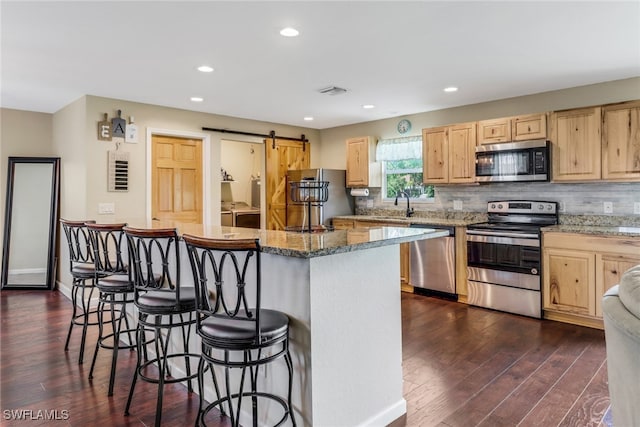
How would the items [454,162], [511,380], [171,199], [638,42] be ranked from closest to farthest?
[511,380], [638,42], [454,162], [171,199]

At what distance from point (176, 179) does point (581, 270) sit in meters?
4.80

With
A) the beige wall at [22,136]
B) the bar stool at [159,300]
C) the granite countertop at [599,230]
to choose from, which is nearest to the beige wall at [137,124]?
the beige wall at [22,136]

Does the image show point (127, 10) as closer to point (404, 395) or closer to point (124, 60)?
point (124, 60)

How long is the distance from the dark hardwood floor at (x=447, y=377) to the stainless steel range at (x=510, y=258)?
242mm

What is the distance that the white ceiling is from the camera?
2531 mm

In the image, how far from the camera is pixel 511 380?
2.69 metres

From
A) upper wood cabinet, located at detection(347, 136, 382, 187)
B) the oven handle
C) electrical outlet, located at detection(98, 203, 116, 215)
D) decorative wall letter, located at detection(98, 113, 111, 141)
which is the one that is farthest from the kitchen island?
upper wood cabinet, located at detection(347, 136, 382, 187)

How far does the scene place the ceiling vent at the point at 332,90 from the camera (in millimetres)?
4299

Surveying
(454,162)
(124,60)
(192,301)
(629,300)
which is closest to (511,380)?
(629,300)

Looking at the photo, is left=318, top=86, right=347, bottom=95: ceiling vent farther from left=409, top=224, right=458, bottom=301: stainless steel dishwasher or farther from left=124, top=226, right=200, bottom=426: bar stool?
left=124, top=226, right=200, bottom=426: bar stool

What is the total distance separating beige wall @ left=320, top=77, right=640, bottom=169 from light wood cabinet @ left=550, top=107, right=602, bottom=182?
304 mm

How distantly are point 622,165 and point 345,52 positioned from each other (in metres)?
2.81

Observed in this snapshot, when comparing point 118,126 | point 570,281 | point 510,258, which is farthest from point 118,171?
point 570,281

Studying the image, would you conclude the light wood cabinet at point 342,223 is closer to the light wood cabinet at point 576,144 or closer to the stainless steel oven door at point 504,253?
the stainless steel oven door at point 504,253
